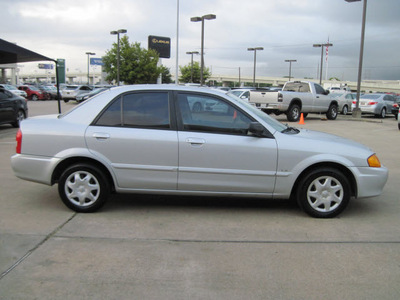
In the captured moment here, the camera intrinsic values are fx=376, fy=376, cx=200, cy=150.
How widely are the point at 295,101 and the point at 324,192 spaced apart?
14.6 meters

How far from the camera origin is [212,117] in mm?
4809

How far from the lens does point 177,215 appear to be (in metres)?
4.86

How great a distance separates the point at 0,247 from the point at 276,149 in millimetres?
3251

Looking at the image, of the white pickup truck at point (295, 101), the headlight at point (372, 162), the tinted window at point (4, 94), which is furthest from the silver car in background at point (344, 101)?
the headlight at point (372, 162)

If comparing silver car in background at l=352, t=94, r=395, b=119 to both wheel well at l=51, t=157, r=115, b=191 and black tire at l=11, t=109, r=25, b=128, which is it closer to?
black tire at l=11, t=109, r=25, b=128

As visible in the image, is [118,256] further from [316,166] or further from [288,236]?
[316,166]

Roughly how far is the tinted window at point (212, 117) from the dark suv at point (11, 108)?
1044cm

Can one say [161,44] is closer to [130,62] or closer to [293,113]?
[130,62]

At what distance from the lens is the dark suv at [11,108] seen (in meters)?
Answer: 13.0

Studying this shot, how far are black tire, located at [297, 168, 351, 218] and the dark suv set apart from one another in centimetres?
1159

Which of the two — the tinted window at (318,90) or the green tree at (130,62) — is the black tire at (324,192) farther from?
the green tree at (130,62)

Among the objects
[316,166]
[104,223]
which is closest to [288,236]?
[316,166]

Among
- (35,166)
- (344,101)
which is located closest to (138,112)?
(35,166)

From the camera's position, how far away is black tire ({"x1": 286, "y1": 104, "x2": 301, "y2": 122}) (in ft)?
60.6
